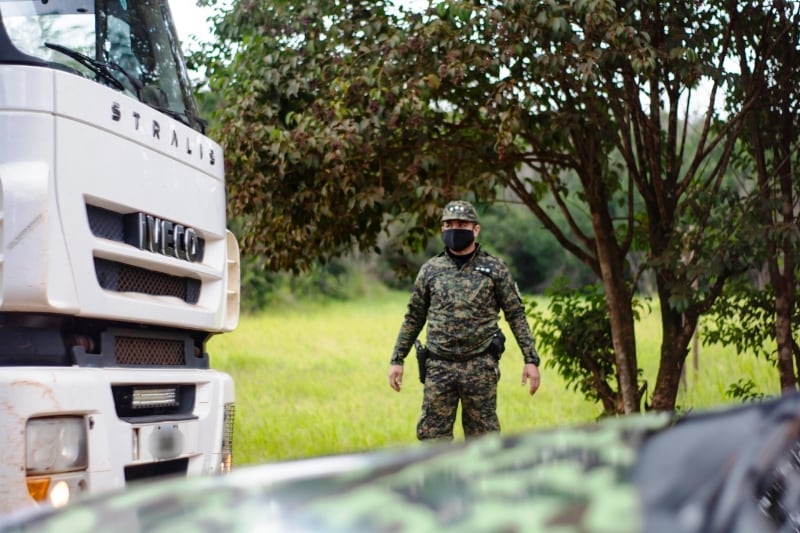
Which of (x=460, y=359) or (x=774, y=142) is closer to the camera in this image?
(x=460, y=359)

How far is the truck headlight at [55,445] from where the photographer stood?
12.7 feet

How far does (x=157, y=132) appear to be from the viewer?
4.87 m

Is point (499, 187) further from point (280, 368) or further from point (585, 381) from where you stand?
point (280, 368)

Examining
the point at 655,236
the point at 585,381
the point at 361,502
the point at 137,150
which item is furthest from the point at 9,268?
the point at 585,381

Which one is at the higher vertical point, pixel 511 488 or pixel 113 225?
pixel 113 225

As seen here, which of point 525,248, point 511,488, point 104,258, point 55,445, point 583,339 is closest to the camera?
point 511,488

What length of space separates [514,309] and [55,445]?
3578 mm

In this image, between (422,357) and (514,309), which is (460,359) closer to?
(422,357)

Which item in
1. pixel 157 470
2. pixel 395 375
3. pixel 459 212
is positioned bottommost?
pixel 157 470

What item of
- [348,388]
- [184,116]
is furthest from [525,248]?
[184,116]

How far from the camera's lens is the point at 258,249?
9383mm

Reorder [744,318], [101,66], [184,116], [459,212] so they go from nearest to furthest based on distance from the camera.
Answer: [101,66]
[184,116]
[459,212]
[744,318]

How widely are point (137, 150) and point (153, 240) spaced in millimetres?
397

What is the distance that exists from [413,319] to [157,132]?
8.83 feet
